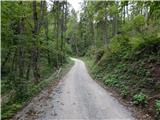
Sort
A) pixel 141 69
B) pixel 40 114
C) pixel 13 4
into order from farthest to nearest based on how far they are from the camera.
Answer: pixel 141 69 → pixel 13 4 → pixel 40 114

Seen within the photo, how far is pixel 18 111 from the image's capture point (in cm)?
952

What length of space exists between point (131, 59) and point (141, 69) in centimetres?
266

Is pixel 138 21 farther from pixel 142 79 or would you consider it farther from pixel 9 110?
pixel 9 110

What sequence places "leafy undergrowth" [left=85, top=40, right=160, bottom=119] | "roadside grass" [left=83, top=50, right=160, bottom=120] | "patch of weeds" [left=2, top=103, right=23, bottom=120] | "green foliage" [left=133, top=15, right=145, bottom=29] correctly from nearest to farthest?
1. "patch of weeds" [left=2, top=103, right=23, bottom=120]
2. "roadside grass" [left=83, top=50, right=160, bottom=120]
3. "leafy undergrowth" [left=85, top=40, right=160, bottom=119]
4. "green foliage" [left=133, top=15, right=145, bottom=29]

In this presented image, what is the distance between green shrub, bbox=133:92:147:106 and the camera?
9664 mm

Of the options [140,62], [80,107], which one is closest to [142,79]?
[140,62]

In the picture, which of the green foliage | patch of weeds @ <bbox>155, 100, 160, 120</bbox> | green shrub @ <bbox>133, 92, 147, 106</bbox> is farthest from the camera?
the green foliage

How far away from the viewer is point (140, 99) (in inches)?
388

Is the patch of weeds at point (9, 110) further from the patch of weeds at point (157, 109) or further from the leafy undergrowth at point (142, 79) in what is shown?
the patch of weeds at point (157, 109)

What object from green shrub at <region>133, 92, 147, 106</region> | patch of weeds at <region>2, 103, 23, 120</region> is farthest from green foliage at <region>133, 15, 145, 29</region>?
patch of weeds at <region>2, 103, 23, 120</region>

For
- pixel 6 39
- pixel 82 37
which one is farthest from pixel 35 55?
pixel 82 37

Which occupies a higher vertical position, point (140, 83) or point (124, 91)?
point (140, 83)

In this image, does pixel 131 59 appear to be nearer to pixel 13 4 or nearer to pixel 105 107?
pixel 105 107

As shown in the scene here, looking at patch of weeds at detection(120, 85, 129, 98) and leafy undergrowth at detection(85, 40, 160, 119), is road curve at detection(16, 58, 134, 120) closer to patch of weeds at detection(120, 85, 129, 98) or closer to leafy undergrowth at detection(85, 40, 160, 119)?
patch of weeds at detection(120, 85, 129, 98)
